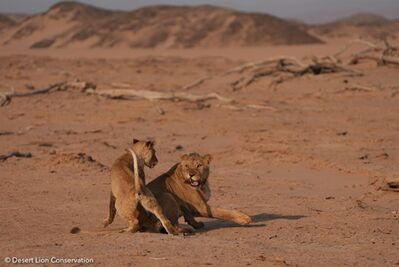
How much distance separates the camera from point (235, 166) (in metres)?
12.5

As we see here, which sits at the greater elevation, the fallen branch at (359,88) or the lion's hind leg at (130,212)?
the lion's hind leg at (130,212)

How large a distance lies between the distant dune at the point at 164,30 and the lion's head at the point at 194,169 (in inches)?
1433

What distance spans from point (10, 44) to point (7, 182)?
47989 mm

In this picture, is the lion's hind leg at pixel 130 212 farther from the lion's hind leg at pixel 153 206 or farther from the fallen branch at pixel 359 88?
the fallen branch at pixel 359 88

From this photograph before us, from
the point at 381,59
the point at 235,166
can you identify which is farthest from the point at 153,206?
the point at 381,59

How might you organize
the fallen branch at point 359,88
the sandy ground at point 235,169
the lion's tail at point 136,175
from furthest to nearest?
the fallen branch at point 359,88, the lion's tail at point 136,175, the sandy ground at point 235,169

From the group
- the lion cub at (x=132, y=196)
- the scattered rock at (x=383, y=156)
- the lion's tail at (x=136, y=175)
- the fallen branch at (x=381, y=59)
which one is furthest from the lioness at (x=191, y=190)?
the fallen branch at (x=381, y=59)

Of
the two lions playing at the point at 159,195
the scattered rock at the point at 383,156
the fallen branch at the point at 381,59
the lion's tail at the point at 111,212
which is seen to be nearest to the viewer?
the two lions playing at the point at 159,195

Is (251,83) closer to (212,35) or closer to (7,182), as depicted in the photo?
(7,182)

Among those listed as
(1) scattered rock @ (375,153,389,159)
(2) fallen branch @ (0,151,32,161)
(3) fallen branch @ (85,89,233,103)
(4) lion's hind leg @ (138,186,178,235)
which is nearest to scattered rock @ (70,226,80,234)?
(4) lion's hind leg @ (138,186,178,235)

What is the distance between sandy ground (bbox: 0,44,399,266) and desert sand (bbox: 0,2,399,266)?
0.08 ft

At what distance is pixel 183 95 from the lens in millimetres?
19172

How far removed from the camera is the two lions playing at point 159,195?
281 inches

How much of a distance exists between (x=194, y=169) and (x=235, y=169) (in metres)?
4.53
